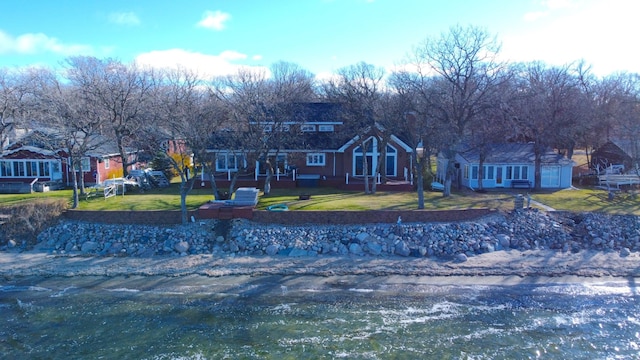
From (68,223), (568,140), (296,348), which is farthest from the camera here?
(568,140)

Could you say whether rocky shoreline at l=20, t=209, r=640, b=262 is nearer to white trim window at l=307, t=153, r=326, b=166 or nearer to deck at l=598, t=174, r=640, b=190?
deck at l=598, t=174, r=640, b=190

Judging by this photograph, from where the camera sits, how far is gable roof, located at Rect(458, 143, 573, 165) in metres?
30.2

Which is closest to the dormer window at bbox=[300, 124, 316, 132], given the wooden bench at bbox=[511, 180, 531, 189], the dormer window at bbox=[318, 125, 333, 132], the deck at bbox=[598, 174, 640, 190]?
the dormer window at bbox=[318, 125, 333, 132]

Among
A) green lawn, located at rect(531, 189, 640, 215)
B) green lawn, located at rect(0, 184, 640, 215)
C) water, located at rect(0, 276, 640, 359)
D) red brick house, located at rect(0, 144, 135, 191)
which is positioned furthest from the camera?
red brick house, located at rect(0, 144, 135, 191)

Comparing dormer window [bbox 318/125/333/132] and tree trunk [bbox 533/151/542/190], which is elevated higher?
dormer window [bbox 318/125/333/132]

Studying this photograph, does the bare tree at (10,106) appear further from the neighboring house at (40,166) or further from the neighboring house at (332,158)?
the neighboring house at (332,158)

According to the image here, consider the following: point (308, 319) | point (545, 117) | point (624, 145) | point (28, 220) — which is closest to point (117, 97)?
point (28, 220)

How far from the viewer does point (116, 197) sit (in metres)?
25.5

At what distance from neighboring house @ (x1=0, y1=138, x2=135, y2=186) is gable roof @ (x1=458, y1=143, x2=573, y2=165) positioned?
2437cm

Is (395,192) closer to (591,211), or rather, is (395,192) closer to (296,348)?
(591,211)

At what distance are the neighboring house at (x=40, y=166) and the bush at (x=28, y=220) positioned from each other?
7433 mm

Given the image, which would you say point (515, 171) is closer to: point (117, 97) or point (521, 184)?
point (521, 184)

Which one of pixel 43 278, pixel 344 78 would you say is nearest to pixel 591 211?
pixel 344 78

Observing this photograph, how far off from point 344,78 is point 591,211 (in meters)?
15.7
